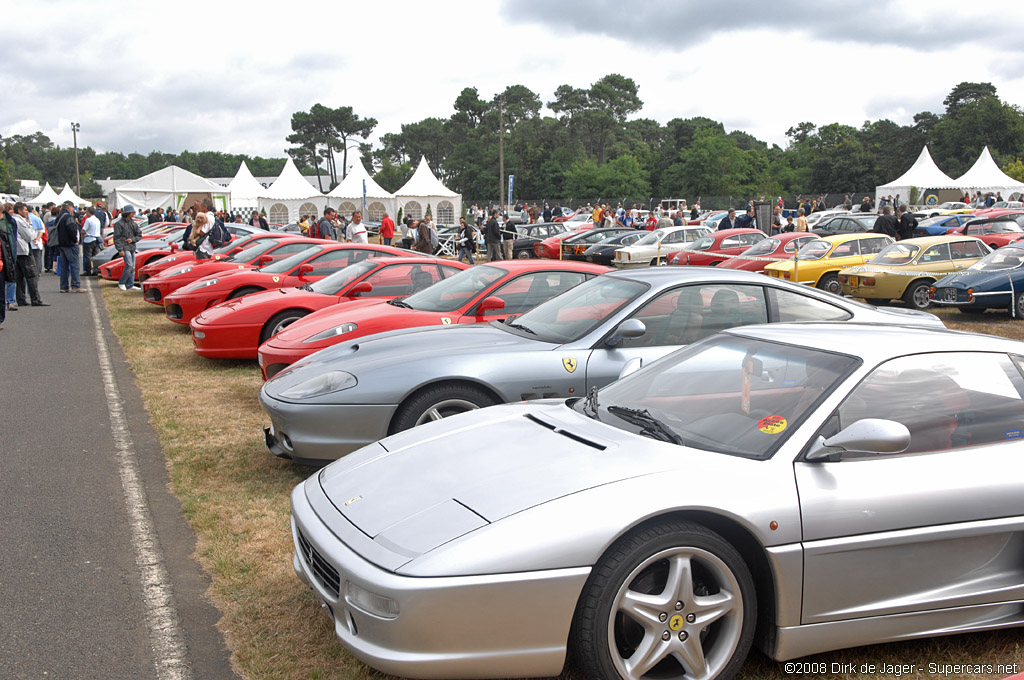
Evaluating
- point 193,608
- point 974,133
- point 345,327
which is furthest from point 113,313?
point 974,133

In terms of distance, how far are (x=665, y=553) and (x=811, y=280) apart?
51.5ft

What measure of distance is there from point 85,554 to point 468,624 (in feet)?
8.38

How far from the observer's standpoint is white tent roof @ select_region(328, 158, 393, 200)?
147 feet

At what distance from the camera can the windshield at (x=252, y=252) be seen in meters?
13.9

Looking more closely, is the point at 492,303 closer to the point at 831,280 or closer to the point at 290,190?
the point at 831,280

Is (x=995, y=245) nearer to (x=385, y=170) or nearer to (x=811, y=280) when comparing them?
(x=811, y=280)

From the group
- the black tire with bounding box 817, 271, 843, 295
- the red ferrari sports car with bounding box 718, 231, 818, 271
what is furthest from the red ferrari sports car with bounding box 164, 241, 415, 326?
the red ferrari sports car with bounding box 718, 231, 818, 271

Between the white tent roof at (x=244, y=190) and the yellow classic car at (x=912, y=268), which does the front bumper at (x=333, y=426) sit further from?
the white tent roof at (x=244, y=190)

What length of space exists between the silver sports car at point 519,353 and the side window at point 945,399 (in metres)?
1.81

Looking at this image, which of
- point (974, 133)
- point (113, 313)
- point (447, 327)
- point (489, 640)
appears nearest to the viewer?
point (489, 640)

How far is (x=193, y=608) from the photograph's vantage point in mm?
3676

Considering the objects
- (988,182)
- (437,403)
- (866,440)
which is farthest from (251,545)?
(988,182)

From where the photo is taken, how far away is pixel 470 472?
10.4 feet

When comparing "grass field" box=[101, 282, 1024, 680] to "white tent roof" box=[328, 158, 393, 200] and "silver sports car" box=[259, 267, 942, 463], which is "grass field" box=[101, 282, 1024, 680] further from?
"white tent roof" box=[328, 158, 393, 200]
